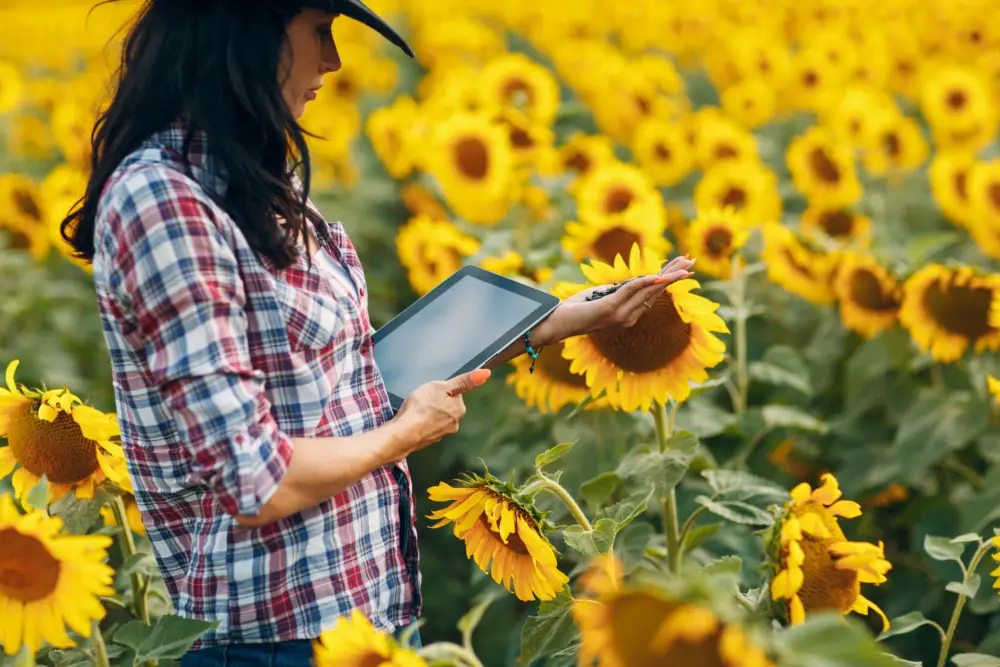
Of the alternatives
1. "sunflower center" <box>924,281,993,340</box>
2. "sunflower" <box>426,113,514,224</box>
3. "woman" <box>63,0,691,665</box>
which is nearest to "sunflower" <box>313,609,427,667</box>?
"woman" <box>63,0,691,665</box>

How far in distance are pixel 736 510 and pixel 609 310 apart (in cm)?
47

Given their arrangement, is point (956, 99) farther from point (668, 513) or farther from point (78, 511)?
point (78, 511)

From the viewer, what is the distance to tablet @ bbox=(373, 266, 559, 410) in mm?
1599

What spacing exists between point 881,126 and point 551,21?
255 cm

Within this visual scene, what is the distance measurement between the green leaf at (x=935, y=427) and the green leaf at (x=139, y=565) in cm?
172

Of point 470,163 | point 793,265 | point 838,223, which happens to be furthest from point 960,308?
point 470,163

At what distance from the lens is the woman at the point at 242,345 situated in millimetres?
1229

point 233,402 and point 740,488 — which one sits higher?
point 233,402

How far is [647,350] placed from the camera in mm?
1821

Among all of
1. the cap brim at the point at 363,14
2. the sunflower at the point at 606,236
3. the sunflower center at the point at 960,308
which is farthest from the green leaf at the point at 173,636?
the sunflower center at the point at 960,308

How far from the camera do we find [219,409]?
1213 mm

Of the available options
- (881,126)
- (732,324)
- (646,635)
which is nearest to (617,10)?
(881,126)

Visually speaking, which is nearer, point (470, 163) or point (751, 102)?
point (470, 163)

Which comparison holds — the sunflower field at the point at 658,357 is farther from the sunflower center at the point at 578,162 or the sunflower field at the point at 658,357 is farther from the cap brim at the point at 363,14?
the cap brim at the point at 363,14
